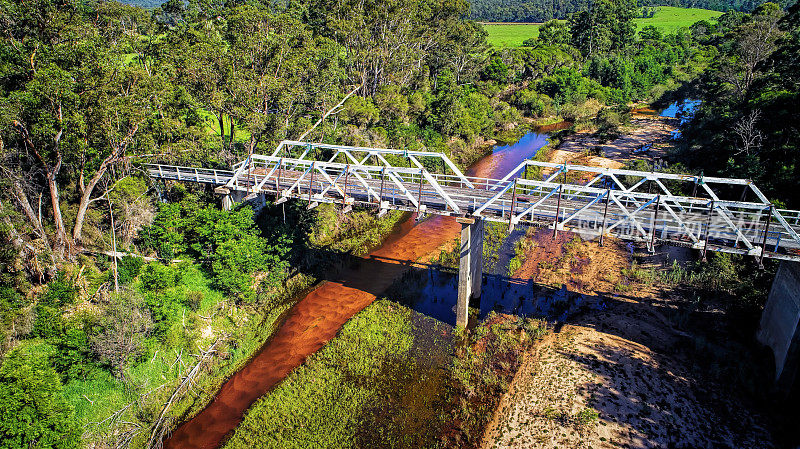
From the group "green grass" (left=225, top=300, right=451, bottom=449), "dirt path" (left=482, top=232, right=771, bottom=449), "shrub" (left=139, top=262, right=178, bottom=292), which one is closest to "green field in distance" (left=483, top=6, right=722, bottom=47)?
"dirt path" (left=482, top=232, right=771, bottom=449)

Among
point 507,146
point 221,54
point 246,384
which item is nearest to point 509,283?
point 246,384

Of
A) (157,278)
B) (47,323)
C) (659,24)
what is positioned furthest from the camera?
(659,24)

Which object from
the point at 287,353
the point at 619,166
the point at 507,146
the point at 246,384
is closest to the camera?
the point at 246,384

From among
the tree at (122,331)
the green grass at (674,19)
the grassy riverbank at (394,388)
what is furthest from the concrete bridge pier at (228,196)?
the green grass at (674,19)

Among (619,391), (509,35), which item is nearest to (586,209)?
(619,391)

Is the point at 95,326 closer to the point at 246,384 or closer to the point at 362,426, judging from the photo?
the point at 246,384

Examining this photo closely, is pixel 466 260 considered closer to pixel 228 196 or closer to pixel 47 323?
pixel 228 196
